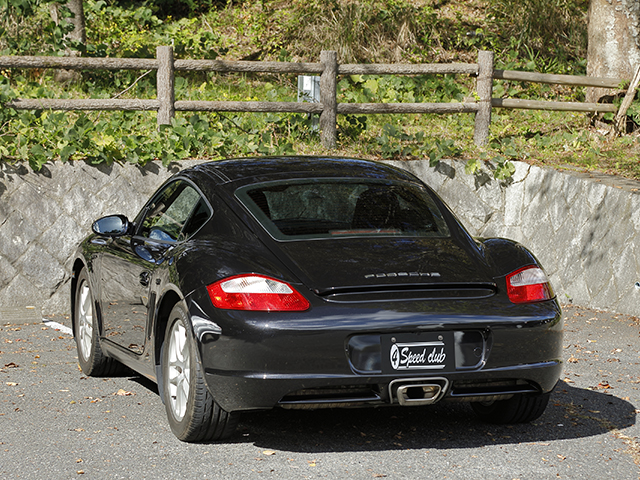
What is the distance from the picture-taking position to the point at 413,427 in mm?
5031

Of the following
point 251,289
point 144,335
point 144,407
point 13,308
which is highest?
point 251,289

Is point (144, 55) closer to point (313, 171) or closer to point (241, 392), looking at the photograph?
point (313, 171)

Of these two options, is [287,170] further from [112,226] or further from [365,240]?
[112,226]

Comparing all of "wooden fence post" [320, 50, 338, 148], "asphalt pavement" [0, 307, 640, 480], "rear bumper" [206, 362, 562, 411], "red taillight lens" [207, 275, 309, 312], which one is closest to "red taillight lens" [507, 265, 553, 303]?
"rear bumper" [206, 362, 562, 411]

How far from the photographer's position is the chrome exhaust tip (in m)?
4.26

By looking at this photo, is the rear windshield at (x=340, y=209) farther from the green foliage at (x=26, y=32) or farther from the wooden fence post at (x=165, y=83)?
the green foliage at (x=26, y=32)

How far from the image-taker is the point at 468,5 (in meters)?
20.0

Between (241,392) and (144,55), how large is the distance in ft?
41.4

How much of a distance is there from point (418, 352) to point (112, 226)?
8.02ft

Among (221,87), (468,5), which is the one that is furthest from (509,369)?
(468,5)

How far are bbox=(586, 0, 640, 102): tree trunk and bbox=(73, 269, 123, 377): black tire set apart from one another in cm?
918

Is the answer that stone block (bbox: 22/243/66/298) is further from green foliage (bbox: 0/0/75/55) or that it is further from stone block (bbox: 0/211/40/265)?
green foliage (bbox: 0/0/75/55)

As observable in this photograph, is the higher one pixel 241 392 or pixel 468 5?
pixel 468 5

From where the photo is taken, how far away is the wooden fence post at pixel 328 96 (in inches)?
454
